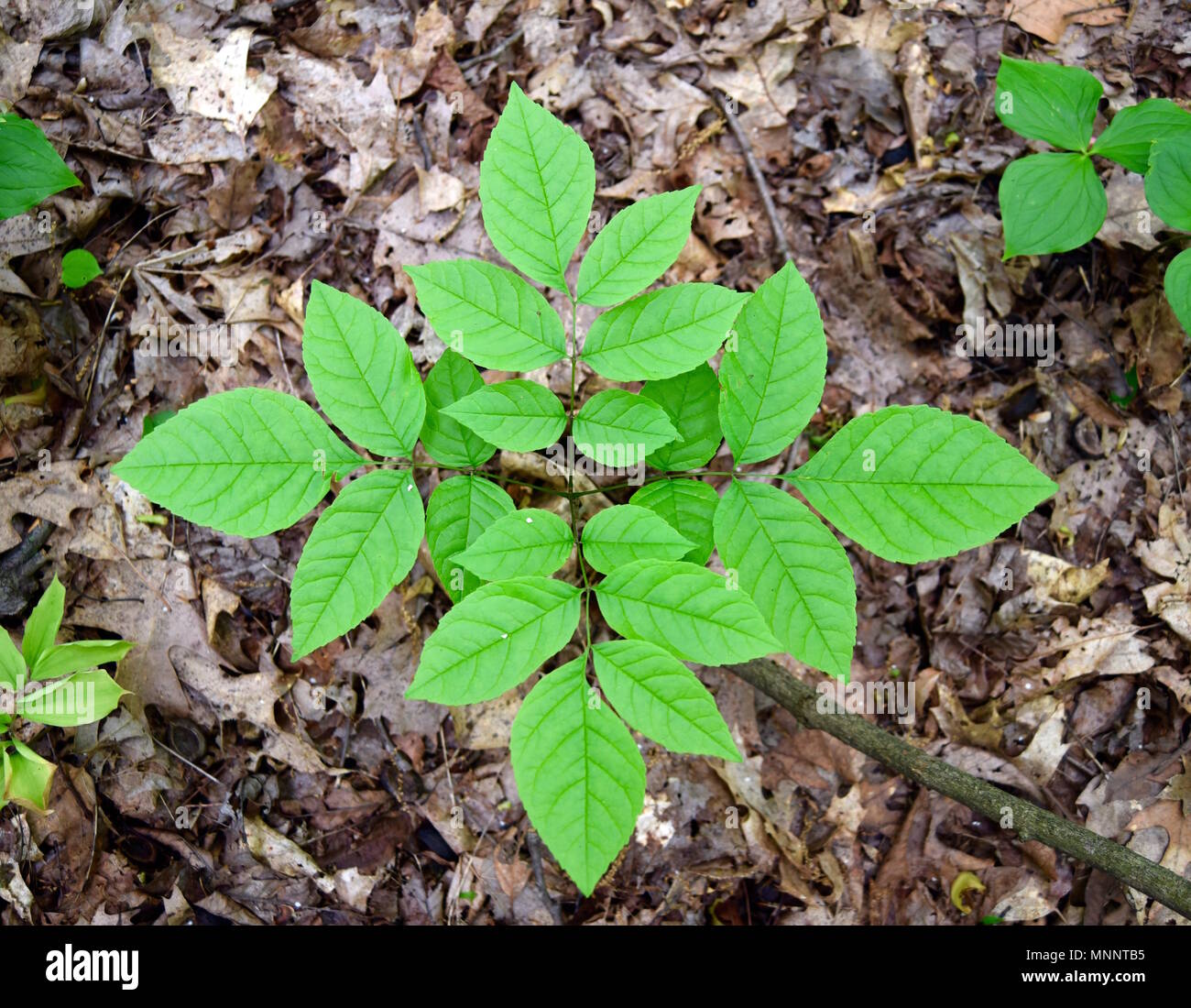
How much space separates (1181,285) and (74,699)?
12.2ft

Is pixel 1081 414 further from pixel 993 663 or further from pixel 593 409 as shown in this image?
pixel 593 409

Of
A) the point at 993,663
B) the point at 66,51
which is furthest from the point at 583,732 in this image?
the point at 66,51

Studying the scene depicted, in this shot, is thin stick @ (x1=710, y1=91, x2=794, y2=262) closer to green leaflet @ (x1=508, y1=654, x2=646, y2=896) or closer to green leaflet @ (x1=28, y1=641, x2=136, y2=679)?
green leaflet @ (x1=508, y1=654, x2=646, y2=896)

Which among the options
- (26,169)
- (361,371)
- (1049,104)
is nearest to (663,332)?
(361,371)

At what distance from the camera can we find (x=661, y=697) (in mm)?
1577

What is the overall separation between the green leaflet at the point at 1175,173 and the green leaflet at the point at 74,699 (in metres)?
3.65

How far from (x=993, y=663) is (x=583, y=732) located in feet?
6.33

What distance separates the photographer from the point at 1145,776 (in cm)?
273

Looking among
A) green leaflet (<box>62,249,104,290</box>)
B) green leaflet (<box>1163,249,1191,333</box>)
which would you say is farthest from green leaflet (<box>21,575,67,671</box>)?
green leaflet (<box>1163,249,1191,333</box>)

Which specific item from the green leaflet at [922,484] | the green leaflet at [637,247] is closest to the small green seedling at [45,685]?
the green leaflet at [637,247]

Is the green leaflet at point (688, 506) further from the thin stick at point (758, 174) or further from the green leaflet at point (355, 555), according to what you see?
the thin stick at point (758, 174)

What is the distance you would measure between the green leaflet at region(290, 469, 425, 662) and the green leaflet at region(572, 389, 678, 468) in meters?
0.44

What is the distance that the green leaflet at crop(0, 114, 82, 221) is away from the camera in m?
2.53

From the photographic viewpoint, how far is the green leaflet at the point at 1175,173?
2.29 metres
